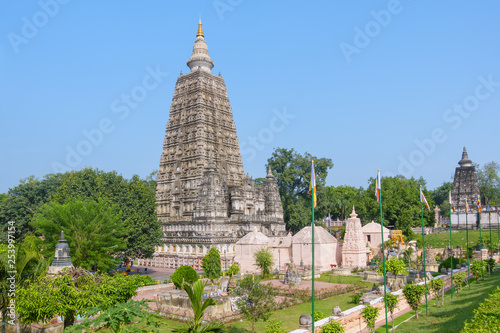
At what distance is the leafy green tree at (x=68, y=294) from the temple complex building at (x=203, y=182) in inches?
1430

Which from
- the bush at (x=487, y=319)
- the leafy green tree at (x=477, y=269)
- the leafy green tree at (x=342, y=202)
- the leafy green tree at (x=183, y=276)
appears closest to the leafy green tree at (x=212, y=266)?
the leafy green tree at (x=183, y=276)

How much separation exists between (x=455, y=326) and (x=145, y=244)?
29.1m

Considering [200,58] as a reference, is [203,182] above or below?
below

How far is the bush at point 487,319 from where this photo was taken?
969 centimetres

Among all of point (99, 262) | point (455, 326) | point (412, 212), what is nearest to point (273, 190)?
point (412, 212)

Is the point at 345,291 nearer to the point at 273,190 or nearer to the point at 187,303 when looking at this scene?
the point at 187,303

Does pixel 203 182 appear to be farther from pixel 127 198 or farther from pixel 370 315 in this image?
pixel 370 315

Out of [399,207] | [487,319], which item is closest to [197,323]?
[487,319]

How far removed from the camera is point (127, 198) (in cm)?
3825

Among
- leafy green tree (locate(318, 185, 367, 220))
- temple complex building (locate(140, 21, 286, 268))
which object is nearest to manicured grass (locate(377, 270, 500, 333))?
temple complex building (locate(140, 21, 286, 268))

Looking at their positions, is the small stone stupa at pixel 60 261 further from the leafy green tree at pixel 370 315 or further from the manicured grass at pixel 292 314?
the leafy green tree at pixel 370 315

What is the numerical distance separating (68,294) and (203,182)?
42.3m

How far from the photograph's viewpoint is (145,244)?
3838 cm

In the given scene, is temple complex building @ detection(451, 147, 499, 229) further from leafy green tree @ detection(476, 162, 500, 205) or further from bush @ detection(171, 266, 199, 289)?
bush @ detection(171, 266, 199, 289)
